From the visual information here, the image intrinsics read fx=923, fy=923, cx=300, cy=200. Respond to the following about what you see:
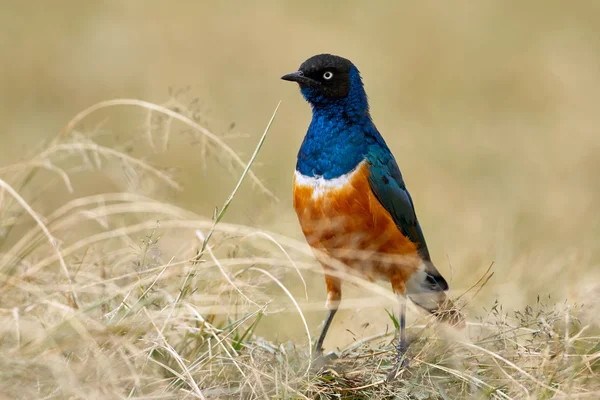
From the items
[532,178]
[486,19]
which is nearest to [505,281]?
[532,178]

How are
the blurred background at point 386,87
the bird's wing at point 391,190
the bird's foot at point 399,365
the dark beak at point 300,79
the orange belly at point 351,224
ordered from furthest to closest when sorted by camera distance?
the blurred background at point 386,87 < the dark beak at point 300,79 < the bird's wing at point 391,190 < the orange belly at point 351,224 < the bird's foot at point 399,365

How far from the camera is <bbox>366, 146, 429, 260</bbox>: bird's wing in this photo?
15.3ft

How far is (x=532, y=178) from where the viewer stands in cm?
945

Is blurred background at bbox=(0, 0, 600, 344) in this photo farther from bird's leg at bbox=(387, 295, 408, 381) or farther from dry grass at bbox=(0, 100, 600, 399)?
dry grass at bbox=(0, 100, 600, 399)

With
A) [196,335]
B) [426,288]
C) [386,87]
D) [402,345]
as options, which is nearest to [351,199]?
[426,288]

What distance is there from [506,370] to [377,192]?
1347 millimetres

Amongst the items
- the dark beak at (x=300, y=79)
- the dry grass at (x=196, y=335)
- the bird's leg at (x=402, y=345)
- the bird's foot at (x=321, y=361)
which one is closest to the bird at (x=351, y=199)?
the dark beak at (x=300, y=79)

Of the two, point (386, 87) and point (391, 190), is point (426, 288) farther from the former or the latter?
point (386, 87)

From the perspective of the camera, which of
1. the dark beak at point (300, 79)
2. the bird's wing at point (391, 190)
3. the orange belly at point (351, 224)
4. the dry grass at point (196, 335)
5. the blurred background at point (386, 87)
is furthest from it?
the blurred background at point (386, 87)

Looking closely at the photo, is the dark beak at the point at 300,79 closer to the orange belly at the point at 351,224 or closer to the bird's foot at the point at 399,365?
the orange belly at the point at 351,224

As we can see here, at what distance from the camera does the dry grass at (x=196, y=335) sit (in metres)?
3.09

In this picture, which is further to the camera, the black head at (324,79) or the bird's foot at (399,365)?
the black head at (324,79)

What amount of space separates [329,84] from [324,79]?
4 centimetres

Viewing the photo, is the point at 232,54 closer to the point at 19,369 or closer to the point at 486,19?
the point at 486,19
